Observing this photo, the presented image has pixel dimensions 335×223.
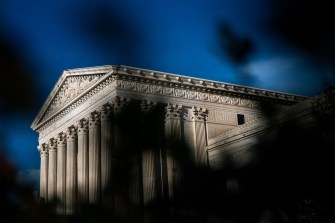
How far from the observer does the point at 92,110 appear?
909 inches

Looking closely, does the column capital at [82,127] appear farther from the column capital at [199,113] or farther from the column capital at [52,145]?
the column capital at [199,113]

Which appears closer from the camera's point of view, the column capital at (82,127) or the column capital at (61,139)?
the column capital at (82,127)

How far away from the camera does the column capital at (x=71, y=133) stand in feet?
77.6

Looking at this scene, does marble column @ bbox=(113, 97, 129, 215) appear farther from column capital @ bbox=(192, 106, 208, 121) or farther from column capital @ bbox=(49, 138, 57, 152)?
column capital @ bbox=(49, 138, 57, 152)

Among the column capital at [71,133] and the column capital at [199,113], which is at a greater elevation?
the column capital at [199,113]

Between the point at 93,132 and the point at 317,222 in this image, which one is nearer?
the point at 317,222

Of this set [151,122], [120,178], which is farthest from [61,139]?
[120,178]

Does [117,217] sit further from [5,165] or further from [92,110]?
[92,110]

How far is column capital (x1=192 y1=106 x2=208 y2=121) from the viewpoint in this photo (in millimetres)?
22903

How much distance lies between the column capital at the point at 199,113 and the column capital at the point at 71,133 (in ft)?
20.6

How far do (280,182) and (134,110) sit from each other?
12.5 m

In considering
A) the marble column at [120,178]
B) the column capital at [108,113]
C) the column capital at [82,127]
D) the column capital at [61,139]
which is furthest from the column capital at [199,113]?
the marble column at [120,178]

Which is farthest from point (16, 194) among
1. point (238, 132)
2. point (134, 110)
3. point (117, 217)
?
point (238, 132)

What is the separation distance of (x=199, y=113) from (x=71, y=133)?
6983mm
